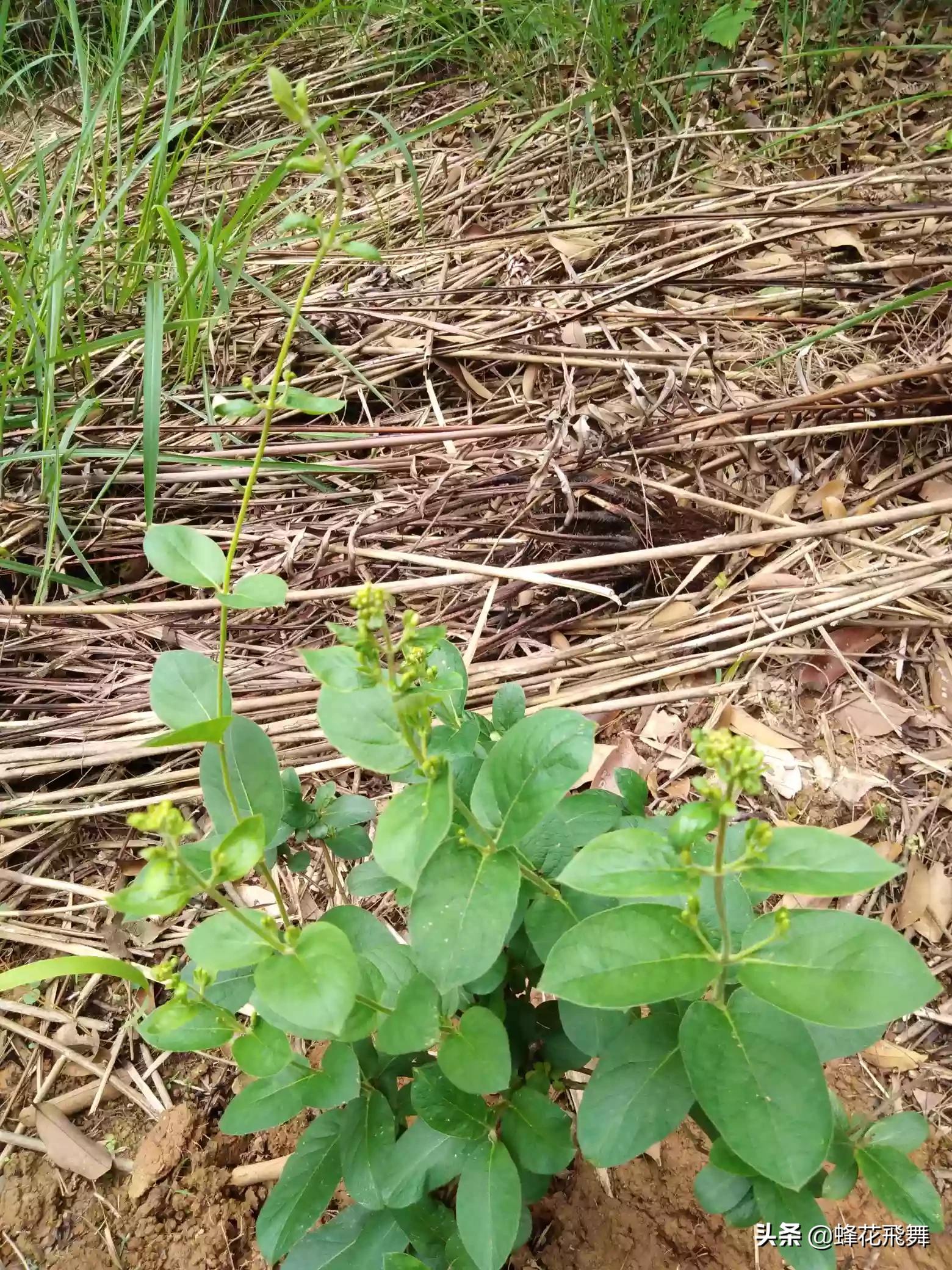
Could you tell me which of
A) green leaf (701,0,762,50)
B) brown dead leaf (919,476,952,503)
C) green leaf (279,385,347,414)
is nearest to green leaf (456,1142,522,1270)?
green leaf (279,385,347,414)

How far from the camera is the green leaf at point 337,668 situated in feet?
2.28

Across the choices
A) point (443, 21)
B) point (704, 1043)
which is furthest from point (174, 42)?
point (704, 1043)

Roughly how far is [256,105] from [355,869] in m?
3.54

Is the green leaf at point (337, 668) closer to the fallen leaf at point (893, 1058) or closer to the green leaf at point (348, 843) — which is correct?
the green leaf at point (348, 843)

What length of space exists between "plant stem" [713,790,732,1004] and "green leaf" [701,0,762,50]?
307 centimetres

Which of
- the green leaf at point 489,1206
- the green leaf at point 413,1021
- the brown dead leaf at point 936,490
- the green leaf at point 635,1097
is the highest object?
the green leaf at point 413,1021

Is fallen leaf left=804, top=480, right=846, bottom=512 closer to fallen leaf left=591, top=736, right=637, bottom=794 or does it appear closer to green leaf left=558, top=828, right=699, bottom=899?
fallen leaf left=591, top=736, right=637, bottom=794

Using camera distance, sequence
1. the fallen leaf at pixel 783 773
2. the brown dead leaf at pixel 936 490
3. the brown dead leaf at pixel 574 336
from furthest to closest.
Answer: the brown dead leaf at pixel 574 336
the brown dead leaf at pixel 936 490
the fallen leaf at pixel 783 773

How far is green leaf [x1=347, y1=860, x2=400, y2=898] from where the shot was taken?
976 millimetres

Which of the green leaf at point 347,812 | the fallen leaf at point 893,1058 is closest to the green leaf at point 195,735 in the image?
the green leaf at point 347,812

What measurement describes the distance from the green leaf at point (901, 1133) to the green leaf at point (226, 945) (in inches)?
24.6

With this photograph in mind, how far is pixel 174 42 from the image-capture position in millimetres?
2219

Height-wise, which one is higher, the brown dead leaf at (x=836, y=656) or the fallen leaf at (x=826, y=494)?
the fallen leaf at (x=826, y=494)

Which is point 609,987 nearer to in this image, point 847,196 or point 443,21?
point 847,196
